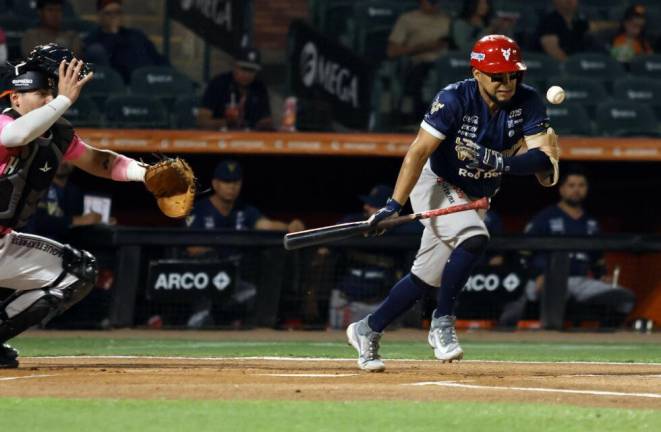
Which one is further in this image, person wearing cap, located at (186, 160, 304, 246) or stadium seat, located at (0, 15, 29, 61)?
stadium seat, located at (0, 15, 29, 61)

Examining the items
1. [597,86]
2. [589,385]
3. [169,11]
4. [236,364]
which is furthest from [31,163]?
[597,86]

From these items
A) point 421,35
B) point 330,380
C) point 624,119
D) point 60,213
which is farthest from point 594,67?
point 330,380

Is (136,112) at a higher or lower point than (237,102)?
lower

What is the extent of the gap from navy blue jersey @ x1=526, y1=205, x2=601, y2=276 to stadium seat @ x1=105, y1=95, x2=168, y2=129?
10.8 ft

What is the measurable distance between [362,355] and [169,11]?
7.09 m

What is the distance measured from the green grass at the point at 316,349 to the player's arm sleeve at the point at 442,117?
221 cm

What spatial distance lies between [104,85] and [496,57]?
6.32 m

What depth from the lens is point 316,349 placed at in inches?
381

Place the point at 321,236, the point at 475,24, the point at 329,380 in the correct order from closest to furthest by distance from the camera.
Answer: the point at 329,380, the point at 321,236, the point at 475,24

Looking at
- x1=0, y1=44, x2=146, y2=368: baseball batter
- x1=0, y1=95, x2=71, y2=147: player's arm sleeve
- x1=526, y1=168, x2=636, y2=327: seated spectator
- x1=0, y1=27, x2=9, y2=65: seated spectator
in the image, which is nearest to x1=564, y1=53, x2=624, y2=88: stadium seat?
x1=526, y1=168, x2=636, y2=327: seated spectator

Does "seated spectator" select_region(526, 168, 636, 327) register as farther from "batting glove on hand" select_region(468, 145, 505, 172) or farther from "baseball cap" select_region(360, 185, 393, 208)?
"batting glove on hand" select_region(468, 145, 505, 172)

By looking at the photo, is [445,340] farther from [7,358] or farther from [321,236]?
[7,358]

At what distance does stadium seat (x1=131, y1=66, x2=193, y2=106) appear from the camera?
12.6 metres

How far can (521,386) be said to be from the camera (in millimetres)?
6305
